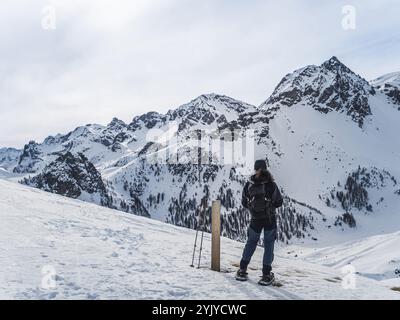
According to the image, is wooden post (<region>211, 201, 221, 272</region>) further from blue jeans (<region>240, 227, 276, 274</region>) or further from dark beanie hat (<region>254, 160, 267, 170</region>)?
dark beanie hat (<region>254, 160, 267, 170</region>)

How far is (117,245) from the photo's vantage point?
13383 mm

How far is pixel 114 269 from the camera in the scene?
1048 cm

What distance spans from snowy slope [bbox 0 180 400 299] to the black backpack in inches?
69.3

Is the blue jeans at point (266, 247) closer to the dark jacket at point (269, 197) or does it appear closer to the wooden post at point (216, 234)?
the dark jacket at point (269, 197)

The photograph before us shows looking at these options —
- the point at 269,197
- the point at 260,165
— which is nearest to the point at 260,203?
the point at 269,197

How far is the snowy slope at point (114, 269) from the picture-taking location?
348 inches

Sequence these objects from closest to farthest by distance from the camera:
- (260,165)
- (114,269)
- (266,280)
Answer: (114,269)
(266,280)
(260,165)

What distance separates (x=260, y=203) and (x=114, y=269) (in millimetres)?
3963

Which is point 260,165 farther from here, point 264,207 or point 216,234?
point 216,234

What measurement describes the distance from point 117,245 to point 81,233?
1553 mm

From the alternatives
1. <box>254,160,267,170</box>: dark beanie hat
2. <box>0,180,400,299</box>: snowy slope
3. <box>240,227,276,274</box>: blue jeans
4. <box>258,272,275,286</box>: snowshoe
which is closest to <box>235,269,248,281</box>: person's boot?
<box>240,227,276,274</box>: blue jeans

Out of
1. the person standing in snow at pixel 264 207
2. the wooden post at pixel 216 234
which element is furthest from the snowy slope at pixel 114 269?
the person standing in snow at pixel 264 207

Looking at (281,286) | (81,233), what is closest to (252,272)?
(281,286)
